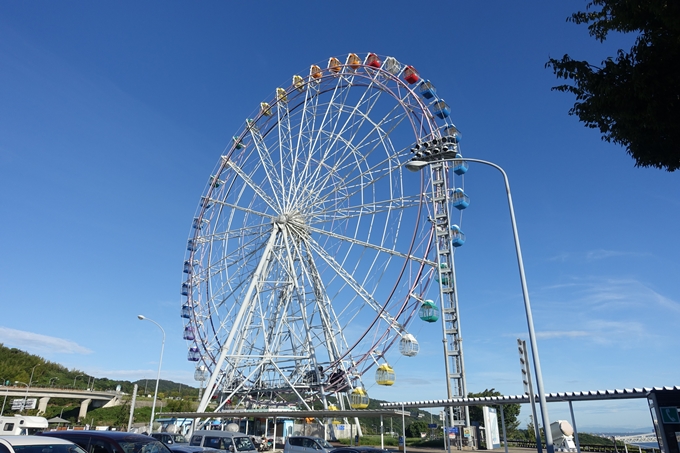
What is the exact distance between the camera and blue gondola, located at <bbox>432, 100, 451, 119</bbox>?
93.5 feet

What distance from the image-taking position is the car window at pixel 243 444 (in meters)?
15.7

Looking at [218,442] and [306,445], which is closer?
[218,442]

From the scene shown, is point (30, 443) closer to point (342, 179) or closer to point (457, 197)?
point (342, 179)

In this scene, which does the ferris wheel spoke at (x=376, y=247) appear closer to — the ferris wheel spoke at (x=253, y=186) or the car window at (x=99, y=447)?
the ferris wheel spoke at (x=253, y=186)

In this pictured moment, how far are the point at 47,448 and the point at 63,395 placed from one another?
71291 millimetres

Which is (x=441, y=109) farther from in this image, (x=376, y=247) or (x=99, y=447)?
(x=99, y=447)

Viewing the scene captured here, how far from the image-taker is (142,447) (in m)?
9.60

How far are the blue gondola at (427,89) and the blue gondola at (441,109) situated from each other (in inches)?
29.5

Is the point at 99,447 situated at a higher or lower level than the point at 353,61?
lower

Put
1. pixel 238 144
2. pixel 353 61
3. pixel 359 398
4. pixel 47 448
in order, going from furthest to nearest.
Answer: pixel 238 144 → pixel 353 61 → pixel 359 398 → pixel 47 448

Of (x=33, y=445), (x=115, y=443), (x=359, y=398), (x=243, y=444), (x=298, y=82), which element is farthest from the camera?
(x=298, y=82)

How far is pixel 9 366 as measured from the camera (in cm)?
8538

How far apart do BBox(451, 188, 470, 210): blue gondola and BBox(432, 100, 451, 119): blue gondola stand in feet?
15.8

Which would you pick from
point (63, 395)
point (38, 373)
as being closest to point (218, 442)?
point (63, 395)
